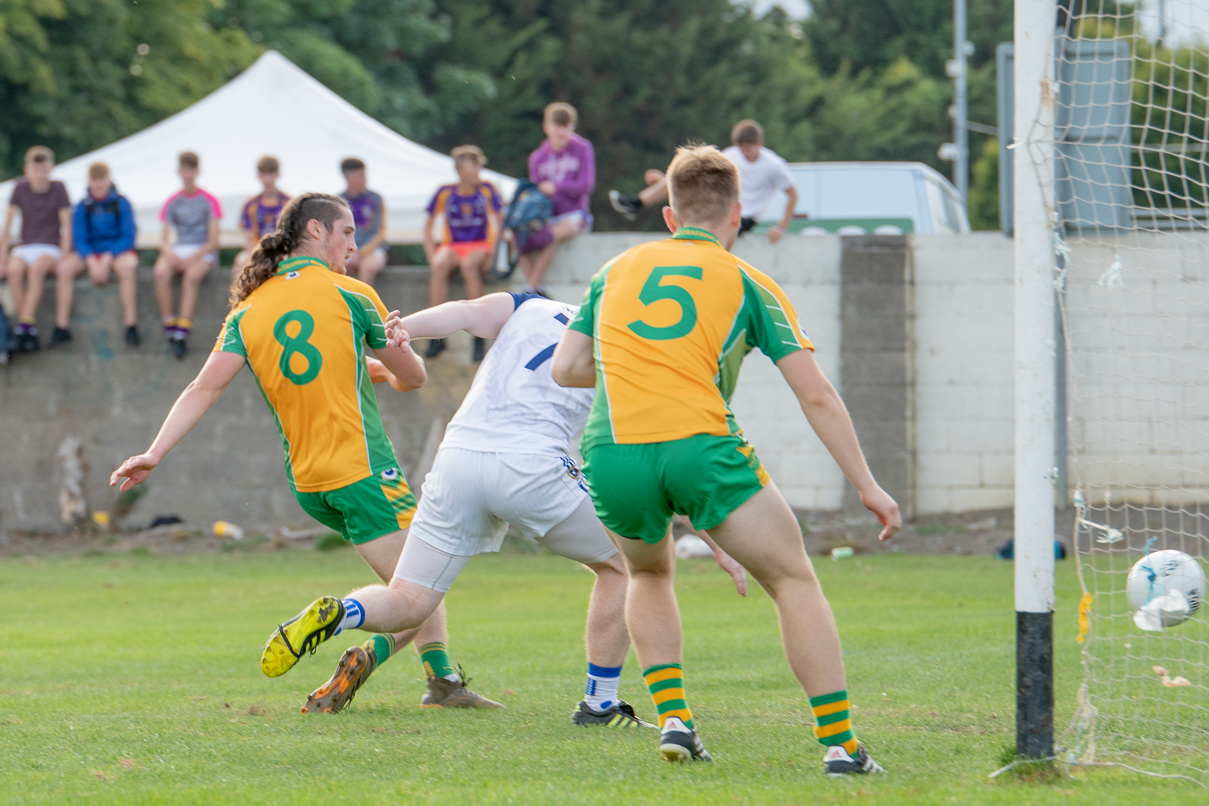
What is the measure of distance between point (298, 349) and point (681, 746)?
89.5 inches

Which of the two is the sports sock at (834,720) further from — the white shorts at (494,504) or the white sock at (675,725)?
the white shorts at (494,504)

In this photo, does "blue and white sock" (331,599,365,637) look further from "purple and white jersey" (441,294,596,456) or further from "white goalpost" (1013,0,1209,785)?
"white goalpost" (1013,0,1209,785)

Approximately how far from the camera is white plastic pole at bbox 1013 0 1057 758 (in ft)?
13.4

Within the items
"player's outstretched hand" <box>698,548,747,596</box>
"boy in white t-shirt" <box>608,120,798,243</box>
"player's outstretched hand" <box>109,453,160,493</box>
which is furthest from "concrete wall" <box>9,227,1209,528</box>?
"player's outstretched hand" <box>109,453,160,493</box>

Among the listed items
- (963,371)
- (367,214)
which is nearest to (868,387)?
(963,371)

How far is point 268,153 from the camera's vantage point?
51.8ft

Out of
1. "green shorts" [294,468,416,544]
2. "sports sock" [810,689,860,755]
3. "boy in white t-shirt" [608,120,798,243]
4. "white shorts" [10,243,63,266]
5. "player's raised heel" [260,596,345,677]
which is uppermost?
"boy in white t-shirt" [608,120,798,243]

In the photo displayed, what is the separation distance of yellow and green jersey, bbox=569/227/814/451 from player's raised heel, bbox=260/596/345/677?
1.33m

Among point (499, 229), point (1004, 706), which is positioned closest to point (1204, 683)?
point (1004, 706)

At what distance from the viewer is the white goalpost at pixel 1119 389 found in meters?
4.09

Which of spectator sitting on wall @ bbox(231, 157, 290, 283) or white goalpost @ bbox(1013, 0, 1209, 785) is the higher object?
spectator sitting on wall @ bbox(231, 157, 290, 283)

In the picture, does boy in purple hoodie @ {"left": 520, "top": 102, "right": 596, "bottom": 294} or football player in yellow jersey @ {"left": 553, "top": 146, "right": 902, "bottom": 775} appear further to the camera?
boy in purple hoodie @ {"left": 520, "top": 102, "right": 596, "bottom": 294}

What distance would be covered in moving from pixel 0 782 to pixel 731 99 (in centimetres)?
2888

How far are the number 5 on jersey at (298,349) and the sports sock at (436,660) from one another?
4.41 ft
